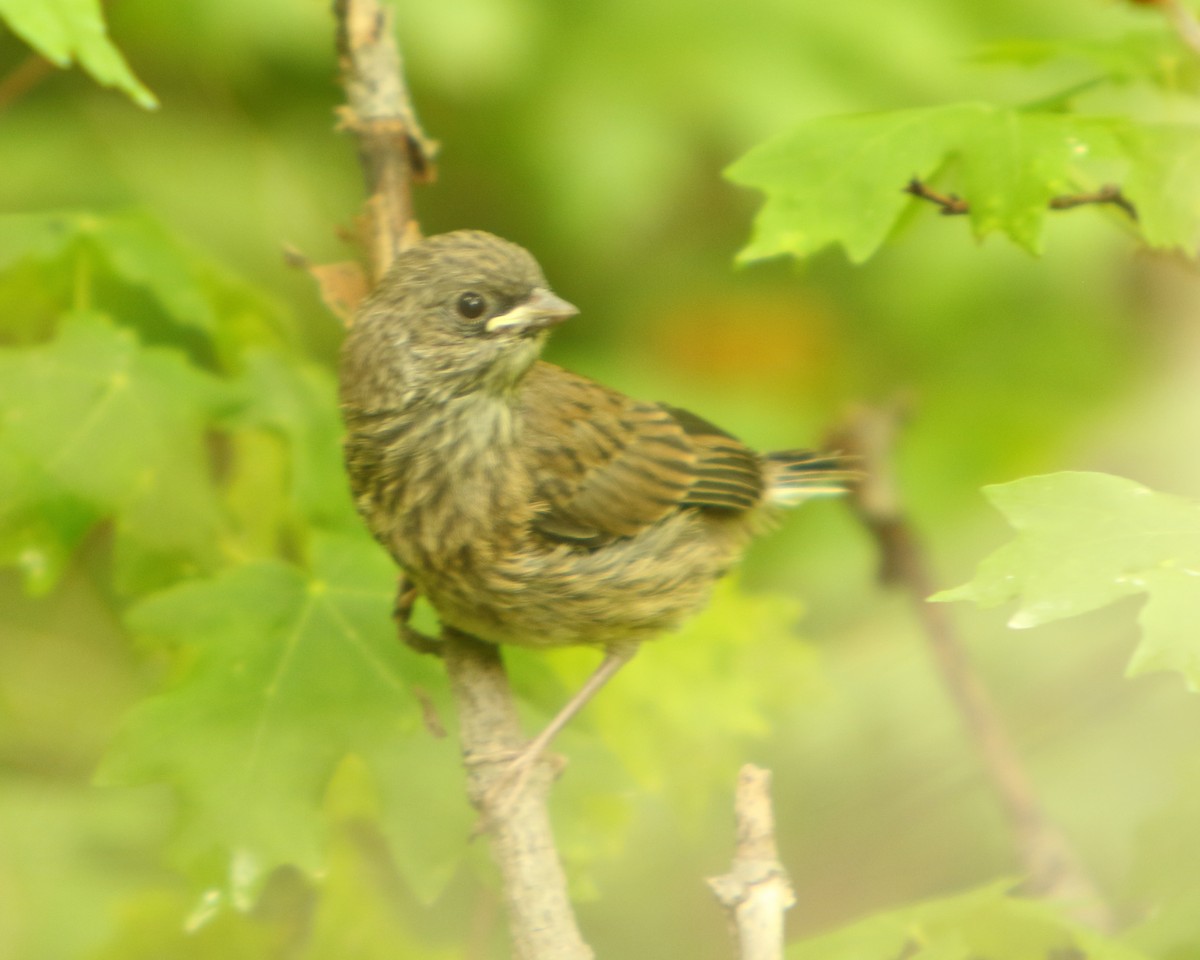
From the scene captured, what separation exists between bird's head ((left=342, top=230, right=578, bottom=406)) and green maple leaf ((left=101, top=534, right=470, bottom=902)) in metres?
0.49

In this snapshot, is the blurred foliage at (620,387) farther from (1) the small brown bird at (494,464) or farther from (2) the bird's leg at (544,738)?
(1) the small brown bird at (494,464)

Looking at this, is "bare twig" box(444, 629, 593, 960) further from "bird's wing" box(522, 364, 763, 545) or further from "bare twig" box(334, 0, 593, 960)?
"bird's wing" box(522, 364, 763, 545)

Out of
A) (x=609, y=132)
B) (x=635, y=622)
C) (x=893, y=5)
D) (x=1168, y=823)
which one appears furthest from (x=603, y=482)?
(x=893, y=5)

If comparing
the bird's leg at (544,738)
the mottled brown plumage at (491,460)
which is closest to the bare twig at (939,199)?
the mottled brown plumage at (491,460)

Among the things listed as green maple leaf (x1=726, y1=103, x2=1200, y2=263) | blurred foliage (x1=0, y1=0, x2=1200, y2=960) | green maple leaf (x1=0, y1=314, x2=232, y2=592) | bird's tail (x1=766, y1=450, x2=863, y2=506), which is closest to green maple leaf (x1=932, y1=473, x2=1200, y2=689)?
blurred foliage (x1=0, y1=0, x2=1200, y2=960)

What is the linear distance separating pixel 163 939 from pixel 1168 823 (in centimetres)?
264

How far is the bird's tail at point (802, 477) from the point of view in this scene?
4316 millimetres

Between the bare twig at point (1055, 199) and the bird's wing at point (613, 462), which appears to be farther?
the bird's wing at point (613, 462)

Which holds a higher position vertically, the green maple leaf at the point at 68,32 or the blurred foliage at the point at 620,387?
the green maple leaf at the point at 68,32

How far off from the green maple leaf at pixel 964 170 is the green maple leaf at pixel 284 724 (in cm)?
131

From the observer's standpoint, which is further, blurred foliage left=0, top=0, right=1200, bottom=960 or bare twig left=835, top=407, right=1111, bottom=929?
bare twig left=835, top=407, right=1111, bottom=929

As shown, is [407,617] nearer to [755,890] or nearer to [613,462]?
[613,462]

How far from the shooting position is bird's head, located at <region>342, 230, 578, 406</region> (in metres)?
3.34

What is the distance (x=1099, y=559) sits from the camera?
234 centimetres
